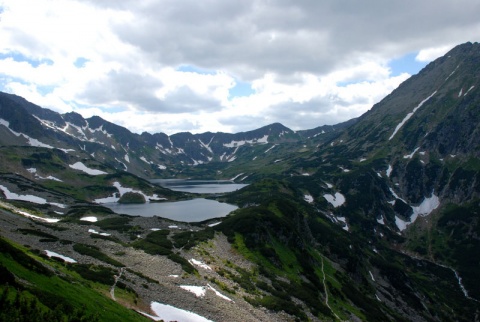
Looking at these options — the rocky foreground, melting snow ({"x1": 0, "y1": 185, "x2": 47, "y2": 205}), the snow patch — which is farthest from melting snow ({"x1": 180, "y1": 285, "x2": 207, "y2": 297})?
melting snow ({"x1": 0, "y1": 185, "x2": 47, "y2": 205})

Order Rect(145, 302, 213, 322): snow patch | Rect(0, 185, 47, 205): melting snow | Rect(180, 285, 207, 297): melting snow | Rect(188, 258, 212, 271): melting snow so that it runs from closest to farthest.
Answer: Rect(145, 302, 213, 322): snow patch < Rect(180, 285, 207, 297): melting snow < Rect(188, 258, 212, 271): melting snow < Rect(0, 185, 47, 205): melting snow

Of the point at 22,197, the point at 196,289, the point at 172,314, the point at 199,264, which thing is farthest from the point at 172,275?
the point at 22,197

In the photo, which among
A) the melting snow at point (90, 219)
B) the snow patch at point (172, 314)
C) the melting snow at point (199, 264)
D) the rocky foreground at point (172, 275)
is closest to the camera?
the snow patch at point (172, 314)

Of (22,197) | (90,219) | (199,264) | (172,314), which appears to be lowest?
(90,219)

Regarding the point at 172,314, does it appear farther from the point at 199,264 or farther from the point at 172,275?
the point at 199,264

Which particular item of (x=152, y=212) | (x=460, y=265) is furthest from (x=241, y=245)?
(x=460, y=265)

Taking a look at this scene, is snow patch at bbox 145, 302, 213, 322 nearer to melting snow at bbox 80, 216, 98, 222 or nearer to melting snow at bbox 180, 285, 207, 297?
melting snow at bbox 180, 285, 207, 297

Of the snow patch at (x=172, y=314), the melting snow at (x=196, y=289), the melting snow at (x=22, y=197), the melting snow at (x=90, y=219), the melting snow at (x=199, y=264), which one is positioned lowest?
the melting snow at (x=90, y=219)

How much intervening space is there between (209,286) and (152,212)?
146 meters

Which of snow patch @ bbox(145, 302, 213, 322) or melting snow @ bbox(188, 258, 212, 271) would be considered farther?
melting snow @ bbox(188, 258, 212, 271)

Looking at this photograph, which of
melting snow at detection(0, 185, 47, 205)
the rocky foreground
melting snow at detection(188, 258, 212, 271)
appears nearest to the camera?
the rocky foreground

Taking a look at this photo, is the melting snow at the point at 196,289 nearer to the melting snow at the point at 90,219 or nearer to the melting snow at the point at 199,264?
the melting snow at the point at 199,264

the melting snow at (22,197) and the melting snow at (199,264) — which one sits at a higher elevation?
the melting snow at (22,197)

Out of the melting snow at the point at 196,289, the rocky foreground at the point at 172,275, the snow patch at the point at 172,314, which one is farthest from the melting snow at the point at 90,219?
the snow patch at the point at 172,314
